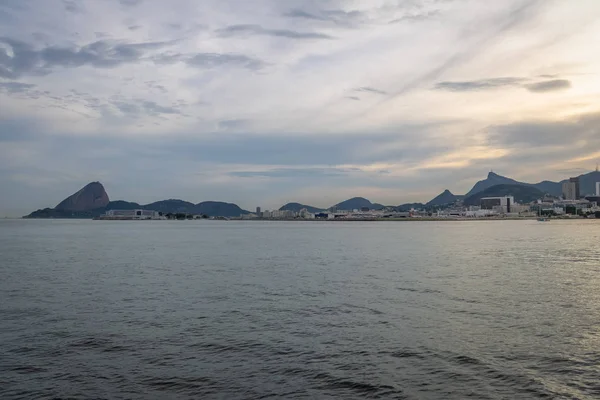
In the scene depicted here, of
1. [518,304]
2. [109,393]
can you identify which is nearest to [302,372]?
[109,393]

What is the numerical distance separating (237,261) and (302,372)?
1280 inches

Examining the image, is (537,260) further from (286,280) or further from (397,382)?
(397,382)

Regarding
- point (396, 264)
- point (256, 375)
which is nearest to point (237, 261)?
point (396, 264)

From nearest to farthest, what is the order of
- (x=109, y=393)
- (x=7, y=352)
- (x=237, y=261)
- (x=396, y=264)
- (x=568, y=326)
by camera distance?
(x=109, y=393), (x=7, y=352), (x=568, y=326), (x=396, y=264), (x=237, y=261)

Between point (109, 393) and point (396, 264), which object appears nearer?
point (109, 393)

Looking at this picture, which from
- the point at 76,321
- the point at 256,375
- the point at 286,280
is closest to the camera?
the point at 256,375

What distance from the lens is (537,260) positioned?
44.2 meters

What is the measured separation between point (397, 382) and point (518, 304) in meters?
12.5

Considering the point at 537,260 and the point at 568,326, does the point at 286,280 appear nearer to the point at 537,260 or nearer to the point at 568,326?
the point at 568,326

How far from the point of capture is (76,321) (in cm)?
2044

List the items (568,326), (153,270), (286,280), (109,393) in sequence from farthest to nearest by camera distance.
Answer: (153,270) → (286,280) → (568,326) → (109,393)

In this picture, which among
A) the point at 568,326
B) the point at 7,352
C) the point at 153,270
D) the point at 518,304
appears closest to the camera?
the point at 7,352

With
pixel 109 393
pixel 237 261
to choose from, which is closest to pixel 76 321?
pixel 109 393

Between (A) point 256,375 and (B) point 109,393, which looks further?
(A) point 256,375
